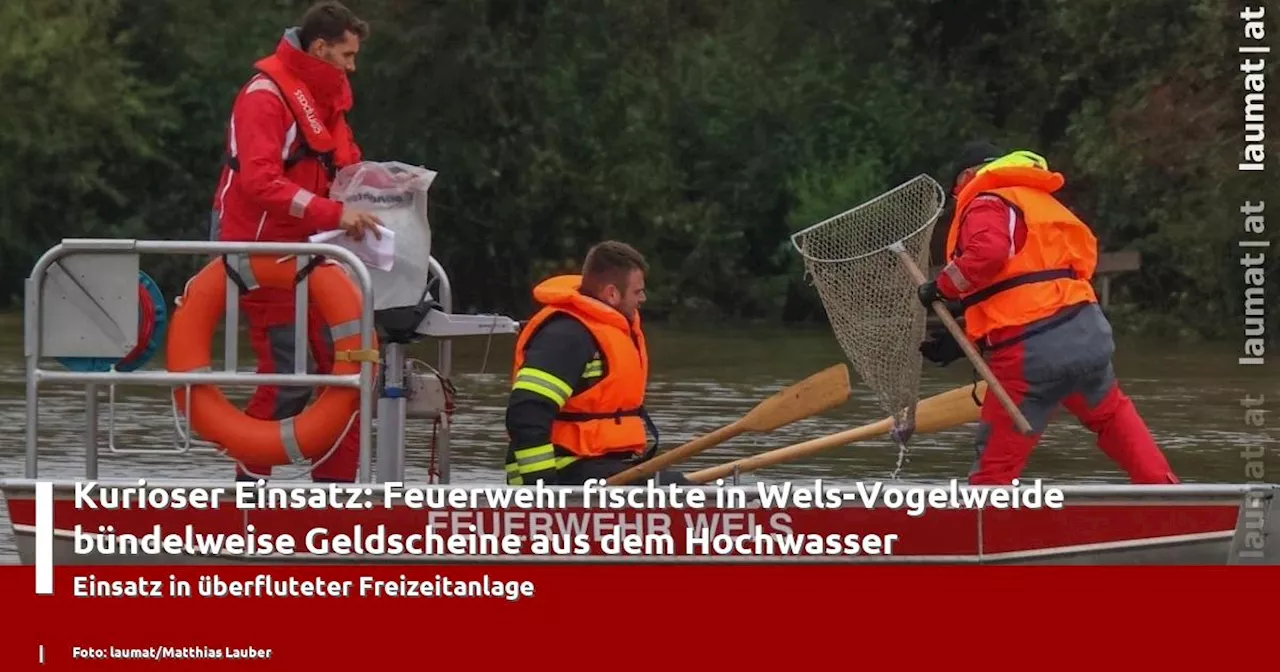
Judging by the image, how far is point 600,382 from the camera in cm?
891

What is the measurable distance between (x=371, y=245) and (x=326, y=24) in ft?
2.61

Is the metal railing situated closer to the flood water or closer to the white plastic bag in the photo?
the white plastic bag

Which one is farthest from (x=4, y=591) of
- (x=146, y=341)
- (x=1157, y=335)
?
(x=1157, y=335)

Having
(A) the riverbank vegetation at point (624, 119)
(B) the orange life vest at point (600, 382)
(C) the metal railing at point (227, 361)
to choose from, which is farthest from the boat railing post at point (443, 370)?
(A) the riverbank vegetation at point (624, 119)

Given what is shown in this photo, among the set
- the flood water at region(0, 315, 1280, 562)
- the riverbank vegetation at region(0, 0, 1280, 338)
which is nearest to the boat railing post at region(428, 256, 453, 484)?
the flood water at region(0, 315, 1280, 562)

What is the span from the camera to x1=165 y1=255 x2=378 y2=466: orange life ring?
878cm

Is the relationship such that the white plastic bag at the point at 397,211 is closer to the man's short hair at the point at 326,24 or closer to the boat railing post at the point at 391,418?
the boat railing post at the point at 391,418

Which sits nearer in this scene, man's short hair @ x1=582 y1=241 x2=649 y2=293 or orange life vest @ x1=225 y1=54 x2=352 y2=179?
→ man's short hair @ x1=582 y1=241 x2=649 y2=293

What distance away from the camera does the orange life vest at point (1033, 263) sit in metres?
9.13

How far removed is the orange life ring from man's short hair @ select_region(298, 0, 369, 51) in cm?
82

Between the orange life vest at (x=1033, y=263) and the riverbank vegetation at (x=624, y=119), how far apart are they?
1994 cm

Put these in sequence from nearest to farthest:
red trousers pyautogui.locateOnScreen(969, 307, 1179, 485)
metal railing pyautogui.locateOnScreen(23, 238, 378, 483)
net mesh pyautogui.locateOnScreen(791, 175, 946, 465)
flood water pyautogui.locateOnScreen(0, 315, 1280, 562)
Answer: metal railing pyautogui.locateOnScreen(23, 238, 378, 483) < red trousers pyautogui.locateOnScreen(969, 307, 1179, 485) < net mesh pyautogui.locateOnScreen(791, 175, 946, 465) < flood water pyautogui.locateOnScreen(0, 315, 1280, 562)

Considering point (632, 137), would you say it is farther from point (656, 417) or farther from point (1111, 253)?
point (656, 417)

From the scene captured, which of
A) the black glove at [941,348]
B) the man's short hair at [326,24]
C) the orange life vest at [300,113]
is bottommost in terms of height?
the black glove at [941,348]
